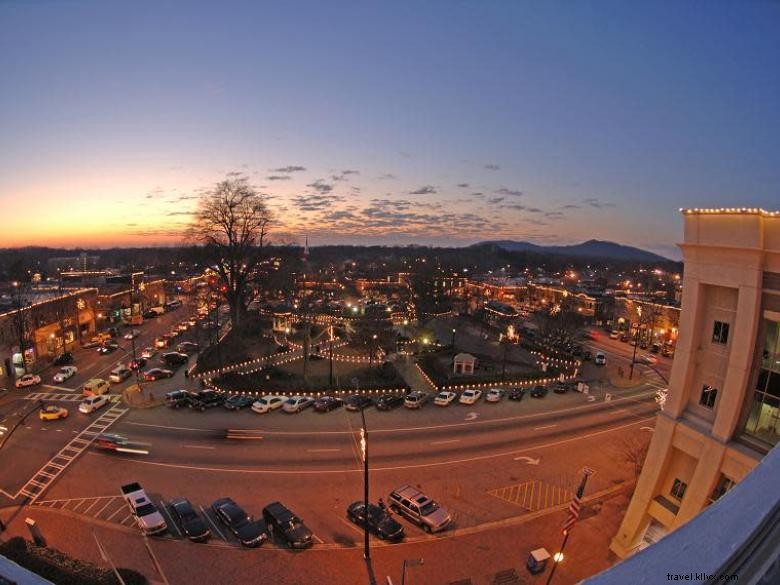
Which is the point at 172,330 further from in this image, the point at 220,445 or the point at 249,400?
the point at 220,445

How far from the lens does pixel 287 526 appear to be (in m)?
16.8

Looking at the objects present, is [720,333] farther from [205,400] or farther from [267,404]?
[205,400]

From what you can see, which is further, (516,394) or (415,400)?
(516,394)

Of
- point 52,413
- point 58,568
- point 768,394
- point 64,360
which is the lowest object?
point 52,413

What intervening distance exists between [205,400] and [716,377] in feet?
93.5

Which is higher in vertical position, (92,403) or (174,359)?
(174,359)

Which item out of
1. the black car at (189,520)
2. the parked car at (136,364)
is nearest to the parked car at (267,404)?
the black car at (189,520)

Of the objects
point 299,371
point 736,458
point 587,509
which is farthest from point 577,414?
point 299,371

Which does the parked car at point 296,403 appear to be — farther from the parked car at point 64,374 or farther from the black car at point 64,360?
the black car at point 64,360

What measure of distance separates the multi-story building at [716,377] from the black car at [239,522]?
13.9 metres

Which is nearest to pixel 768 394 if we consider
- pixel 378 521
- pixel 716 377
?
pixel 716 377

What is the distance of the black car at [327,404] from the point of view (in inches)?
1137

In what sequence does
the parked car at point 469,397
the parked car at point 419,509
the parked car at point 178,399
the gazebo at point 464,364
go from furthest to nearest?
the gazebo at point 464,364 < the parked car at point 469,397 < the parked car at point 178,399 < the parked car at point 419,509

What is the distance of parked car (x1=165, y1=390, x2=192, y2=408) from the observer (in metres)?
29.5
